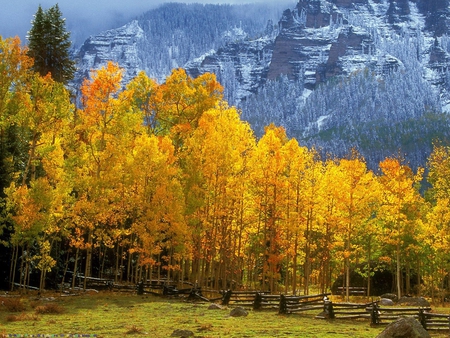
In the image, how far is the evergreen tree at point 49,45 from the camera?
152 ft

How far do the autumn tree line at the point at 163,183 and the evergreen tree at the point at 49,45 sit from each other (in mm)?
7106

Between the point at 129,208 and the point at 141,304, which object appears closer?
the point at 141,304

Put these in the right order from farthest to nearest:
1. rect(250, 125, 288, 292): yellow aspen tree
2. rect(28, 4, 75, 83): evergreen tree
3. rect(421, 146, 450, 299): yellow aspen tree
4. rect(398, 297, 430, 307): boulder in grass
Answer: rect(28, 4, 75, 83): evergreen tree → rect(421, 146, 450, 299): yellow aspen tree → rect(250, 125, 288, 292): yellow aspen tree → rect(398, 297, 430, 307): boulder in grass

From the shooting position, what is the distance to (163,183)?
36.0 metres

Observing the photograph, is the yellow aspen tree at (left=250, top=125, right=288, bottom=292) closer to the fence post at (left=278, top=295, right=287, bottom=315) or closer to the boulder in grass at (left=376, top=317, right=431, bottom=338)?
the fence post at (left=278, top=295, right=287, bottom=315)

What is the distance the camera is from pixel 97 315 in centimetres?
2528

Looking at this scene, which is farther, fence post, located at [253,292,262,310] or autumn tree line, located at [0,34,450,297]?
Answer: autumn tree line, located at [0,34,450,297]

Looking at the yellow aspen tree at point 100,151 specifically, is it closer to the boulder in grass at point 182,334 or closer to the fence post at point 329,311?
the fence post at point 329,311

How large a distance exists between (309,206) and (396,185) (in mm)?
8627

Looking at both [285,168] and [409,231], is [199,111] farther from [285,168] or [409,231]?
[409,231]

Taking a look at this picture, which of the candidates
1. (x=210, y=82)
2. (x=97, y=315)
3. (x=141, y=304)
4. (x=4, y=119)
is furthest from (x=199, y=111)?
(x=97, y=315)

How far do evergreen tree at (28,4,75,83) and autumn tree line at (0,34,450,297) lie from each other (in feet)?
23.3

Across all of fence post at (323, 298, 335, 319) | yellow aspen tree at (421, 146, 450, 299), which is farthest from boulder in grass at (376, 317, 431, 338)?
yellow aspen tree at (421, 146, 450, 299)

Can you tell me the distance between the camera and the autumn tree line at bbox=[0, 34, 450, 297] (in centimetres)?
3328
